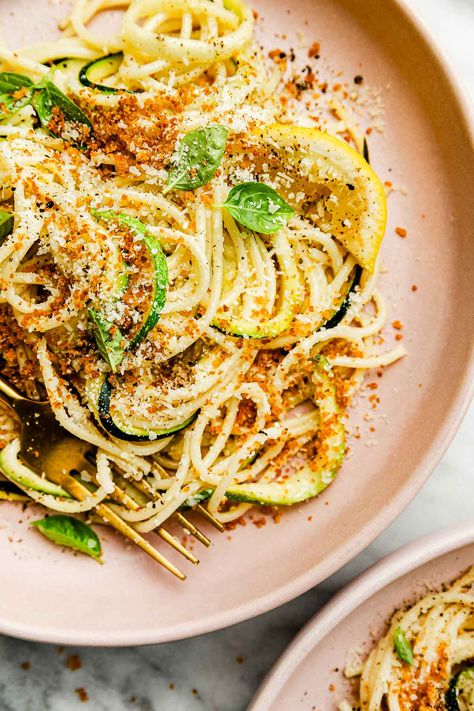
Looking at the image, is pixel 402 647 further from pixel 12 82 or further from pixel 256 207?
pixel 12 82

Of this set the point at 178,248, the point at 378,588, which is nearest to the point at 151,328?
the point at 178,248

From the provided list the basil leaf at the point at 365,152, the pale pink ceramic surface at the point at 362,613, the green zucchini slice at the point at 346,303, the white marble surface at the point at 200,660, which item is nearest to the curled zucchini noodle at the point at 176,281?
the green zucchini slice at the point at 346,303

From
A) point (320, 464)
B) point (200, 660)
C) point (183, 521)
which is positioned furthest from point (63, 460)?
point (200, 660)

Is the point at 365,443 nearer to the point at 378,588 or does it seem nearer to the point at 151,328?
the point at 378,588

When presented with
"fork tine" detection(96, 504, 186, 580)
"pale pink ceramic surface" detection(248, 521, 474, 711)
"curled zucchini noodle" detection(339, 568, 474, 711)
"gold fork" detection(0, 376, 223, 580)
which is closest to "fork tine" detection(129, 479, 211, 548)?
"gold fork" detection(0, 376, 223, 580)

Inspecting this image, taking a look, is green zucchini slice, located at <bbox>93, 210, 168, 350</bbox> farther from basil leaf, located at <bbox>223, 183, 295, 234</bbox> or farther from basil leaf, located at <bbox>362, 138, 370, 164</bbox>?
basil leaf, located at <bbox>362, 138, 370, 164</bbox>

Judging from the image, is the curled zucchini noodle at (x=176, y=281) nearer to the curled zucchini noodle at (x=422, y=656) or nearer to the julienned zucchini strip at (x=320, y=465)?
the julienned zucchini strip at (x=320, y=465)
